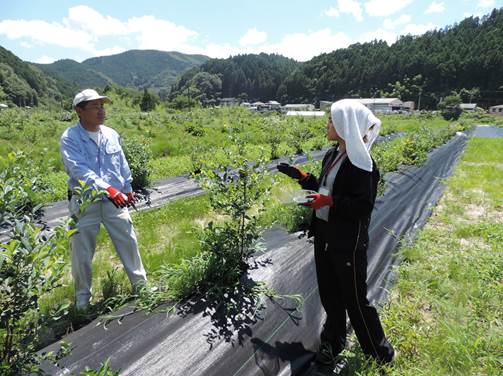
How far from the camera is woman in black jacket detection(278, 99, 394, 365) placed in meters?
1.78

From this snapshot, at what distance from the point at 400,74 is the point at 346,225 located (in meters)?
82.1

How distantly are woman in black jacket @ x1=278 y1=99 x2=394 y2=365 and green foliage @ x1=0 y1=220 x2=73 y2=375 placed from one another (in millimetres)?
1319

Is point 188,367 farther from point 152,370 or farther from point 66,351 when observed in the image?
point 66,351

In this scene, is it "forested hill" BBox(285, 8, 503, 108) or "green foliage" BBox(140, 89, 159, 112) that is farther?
"forested hill" BBox(285, 8, 503, 108)

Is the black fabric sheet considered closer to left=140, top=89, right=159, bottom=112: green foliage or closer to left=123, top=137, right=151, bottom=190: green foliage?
left=123, top=137, right=151, bottom=190: green foliage

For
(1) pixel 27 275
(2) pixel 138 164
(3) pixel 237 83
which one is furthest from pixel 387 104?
(1) pixel 27 275

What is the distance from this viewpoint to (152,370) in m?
1.97

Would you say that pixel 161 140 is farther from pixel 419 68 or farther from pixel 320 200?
pixel 419 68

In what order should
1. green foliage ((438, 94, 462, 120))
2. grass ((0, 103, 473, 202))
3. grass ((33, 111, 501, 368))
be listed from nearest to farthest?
grass ((33, 111, 501, 368)) → grass ((0, 103, 473, 202)) → green foliage ((438, 94, 462, 120))

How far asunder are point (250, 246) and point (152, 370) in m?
1.32

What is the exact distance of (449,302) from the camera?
297 centimetres

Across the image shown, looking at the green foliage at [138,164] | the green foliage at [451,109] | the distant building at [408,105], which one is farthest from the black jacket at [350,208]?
the distant building at [408,105]

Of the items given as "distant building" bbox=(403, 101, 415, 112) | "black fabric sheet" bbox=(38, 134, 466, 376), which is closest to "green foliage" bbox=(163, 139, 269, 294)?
"black fabric sheet" bbox=(38, 134, 466, 376)

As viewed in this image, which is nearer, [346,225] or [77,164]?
[346,225]
